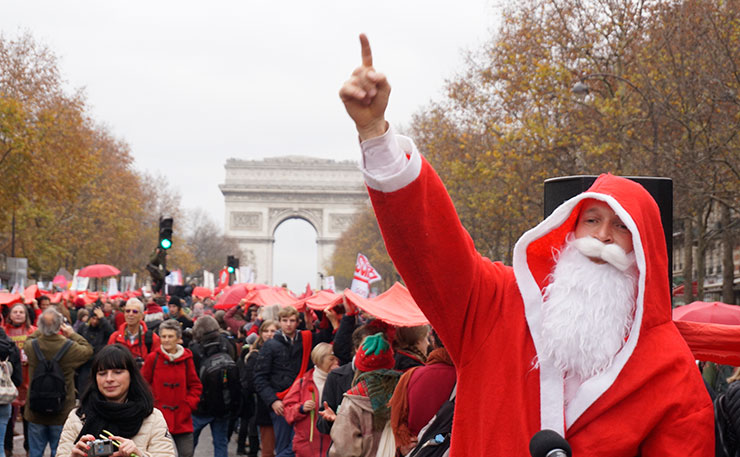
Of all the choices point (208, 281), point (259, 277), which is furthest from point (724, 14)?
point (259, 277)

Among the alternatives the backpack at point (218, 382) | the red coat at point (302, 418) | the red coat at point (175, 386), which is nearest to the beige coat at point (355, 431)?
the red coat at point (302, 418)

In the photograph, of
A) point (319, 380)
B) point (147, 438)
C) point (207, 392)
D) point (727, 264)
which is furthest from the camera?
point (727, 264)

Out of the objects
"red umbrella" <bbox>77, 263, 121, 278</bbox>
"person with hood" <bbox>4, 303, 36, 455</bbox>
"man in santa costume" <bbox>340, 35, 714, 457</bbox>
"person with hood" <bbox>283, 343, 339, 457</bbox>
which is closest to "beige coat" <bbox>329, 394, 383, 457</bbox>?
"person with hood" <bbox>283, 343, 339, 457</bbox>

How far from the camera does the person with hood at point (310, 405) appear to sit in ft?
26.1

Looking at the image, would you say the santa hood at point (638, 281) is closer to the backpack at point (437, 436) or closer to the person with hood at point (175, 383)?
the backpack at point (437, 436)

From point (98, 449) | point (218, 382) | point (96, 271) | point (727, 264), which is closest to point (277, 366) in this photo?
point (218, 382)

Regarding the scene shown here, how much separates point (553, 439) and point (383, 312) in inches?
178

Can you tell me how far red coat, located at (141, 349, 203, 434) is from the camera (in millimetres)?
8320

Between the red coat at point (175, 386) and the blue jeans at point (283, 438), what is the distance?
826 millimetres

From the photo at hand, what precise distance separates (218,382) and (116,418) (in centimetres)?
471

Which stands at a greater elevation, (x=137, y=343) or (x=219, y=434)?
(x=137, y=343)

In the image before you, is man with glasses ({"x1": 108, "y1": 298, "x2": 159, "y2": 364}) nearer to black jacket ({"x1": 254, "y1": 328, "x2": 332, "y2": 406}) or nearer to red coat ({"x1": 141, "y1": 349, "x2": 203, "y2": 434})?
red coat ({"x1": 141, "y1": 349, "x2": 203, "y2": 434})

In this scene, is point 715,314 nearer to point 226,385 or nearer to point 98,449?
point 98,449

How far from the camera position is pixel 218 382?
371 inches
